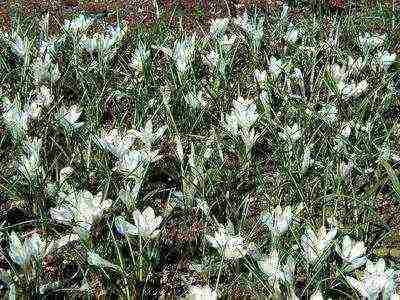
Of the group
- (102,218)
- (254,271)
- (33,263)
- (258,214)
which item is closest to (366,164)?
(258,214)

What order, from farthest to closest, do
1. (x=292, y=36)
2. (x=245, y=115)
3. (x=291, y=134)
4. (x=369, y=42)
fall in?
(x=292, y=36), (x=369, y=42), (x=245, y=115), (x=291, y=134)

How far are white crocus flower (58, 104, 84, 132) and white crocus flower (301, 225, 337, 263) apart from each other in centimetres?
140

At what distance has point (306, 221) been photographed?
290 centimetres

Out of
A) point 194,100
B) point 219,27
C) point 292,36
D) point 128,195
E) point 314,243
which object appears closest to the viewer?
point 314,243

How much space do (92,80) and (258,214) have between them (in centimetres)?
129

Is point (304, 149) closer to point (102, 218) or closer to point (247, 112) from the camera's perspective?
point (247, 112)

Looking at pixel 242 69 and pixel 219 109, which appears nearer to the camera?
pixel 219 109

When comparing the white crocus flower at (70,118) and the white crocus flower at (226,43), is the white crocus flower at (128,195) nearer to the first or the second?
the white crocus flower at (70,118)

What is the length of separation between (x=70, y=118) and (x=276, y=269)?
1.53 m

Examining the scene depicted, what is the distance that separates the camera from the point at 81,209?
2.84 m

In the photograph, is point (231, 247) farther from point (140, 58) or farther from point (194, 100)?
point (140, 58)

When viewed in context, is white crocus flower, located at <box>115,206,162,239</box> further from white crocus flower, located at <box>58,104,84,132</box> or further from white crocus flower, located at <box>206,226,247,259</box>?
white crocus flower, located at <box>58,104,84,132</box>

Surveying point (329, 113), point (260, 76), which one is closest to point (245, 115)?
point (329, 113)

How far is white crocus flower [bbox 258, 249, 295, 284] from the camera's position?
8.30 ft
